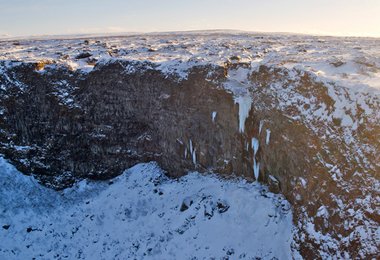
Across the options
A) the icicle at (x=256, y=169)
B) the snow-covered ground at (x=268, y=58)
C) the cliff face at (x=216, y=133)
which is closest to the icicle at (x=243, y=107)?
the cliff face at (x=216, y=133)

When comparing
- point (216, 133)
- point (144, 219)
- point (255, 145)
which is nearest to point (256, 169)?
point (255, 145)

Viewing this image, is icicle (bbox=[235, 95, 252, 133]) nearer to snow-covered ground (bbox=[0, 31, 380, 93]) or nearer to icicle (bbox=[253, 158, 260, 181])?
icicle (bbox=[253, 158, 260, 181])

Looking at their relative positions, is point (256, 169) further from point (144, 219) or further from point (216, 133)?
point (144, 219)

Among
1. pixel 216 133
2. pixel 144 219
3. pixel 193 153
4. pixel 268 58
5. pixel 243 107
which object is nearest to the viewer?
pixel 243 107

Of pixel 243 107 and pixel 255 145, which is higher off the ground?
pixel 243 107

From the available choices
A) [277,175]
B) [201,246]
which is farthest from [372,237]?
[201,246]
